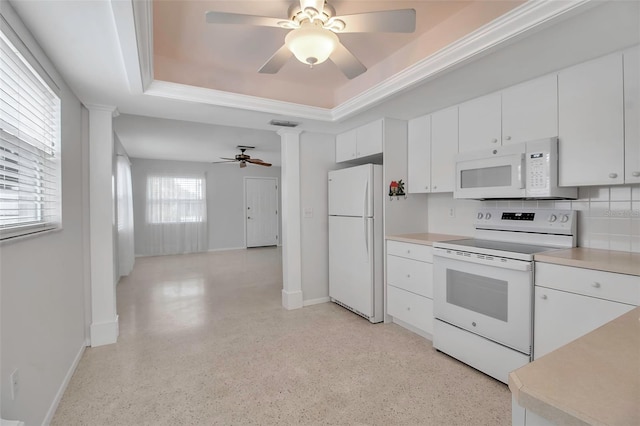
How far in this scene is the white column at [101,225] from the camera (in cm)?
279

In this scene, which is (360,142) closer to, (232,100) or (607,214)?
(232,100)

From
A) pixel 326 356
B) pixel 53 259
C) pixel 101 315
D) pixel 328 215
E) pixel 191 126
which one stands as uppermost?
pixel 191 126

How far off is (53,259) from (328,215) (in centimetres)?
268

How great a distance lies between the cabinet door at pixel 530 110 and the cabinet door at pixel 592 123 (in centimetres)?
5

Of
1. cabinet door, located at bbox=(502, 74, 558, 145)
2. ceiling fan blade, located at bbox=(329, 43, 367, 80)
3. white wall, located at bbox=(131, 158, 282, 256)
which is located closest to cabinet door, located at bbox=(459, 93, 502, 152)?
cabinet door, located at bbox=(502, 74, 558, 145)

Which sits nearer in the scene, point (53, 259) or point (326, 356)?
point (53, 259)

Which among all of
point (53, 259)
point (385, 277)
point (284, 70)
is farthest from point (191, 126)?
point (385, 277)

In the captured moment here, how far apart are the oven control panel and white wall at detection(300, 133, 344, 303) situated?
179cm

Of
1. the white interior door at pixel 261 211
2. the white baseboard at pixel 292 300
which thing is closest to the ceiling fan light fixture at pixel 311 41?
the white baseboard at pixel 292 300

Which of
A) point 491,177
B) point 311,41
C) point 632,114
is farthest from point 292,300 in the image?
point 632,114

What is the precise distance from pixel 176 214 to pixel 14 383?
21.8 feet

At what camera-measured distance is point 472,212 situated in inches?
119

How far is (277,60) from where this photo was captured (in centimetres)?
194

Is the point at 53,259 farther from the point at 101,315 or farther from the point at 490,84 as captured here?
the point at 490,84
